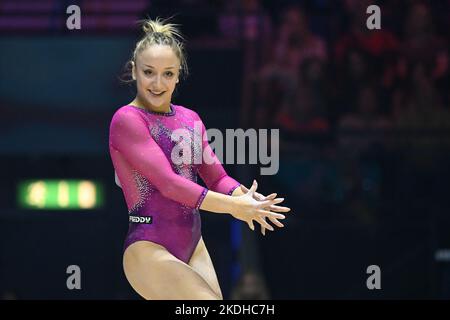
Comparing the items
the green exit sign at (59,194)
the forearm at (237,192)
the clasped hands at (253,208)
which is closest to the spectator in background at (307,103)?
the green exit sign at (59,194)

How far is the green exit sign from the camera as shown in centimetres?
667

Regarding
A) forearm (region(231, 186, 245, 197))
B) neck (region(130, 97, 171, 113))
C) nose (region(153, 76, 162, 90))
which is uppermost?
nose (region(153, 76, 162, 90))

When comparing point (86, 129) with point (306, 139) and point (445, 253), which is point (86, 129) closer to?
point (306, 139)

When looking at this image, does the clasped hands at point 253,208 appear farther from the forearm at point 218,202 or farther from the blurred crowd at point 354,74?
the blurred crowd at point 354,74

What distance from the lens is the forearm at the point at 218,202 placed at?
3.34 m

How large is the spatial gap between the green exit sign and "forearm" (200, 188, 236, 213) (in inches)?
134

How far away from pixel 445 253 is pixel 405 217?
38 cm

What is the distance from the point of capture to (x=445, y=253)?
252 inches

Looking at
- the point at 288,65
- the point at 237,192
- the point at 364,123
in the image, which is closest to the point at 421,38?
the point at 364,123

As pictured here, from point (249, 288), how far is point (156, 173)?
8.82ft

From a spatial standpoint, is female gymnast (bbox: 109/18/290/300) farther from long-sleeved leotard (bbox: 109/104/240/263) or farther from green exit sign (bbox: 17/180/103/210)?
green exit sign (bbox: 17/180/103/210)

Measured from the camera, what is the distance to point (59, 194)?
668cm

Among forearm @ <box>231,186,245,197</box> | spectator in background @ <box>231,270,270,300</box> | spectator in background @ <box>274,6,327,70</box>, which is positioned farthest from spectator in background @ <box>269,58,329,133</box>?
forearm @ <box>231,186,245,197</box>

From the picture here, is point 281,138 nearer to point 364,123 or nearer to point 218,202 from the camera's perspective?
point 364,123
